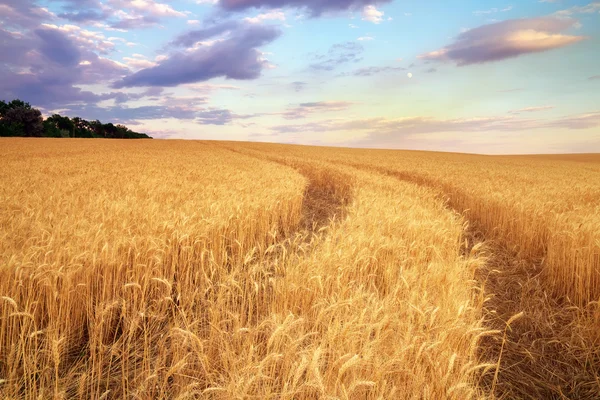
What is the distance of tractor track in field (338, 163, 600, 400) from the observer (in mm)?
3223

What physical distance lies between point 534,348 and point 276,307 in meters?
2.92

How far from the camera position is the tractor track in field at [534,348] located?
322cm

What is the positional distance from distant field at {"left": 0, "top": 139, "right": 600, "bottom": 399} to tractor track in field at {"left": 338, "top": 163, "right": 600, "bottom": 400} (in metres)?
0.02

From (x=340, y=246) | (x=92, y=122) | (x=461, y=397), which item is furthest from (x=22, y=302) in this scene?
(x=92, y=122)

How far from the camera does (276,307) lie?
3.22m

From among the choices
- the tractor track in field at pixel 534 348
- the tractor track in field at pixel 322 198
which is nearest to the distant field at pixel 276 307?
the tractor track in field at pixel 534 348

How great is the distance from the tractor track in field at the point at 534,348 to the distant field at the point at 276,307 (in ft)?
0.07

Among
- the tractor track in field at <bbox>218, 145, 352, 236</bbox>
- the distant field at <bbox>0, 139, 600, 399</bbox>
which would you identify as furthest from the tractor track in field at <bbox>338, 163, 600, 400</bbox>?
the tractor track in field at <bbox>218, 145, 352, 236</bbox>

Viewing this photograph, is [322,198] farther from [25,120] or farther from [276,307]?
[25,120]

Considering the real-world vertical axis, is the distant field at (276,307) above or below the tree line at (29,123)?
below

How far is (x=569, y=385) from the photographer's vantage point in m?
3.33

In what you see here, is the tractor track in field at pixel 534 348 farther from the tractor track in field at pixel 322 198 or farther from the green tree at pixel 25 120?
the green tree at pixel 25 120

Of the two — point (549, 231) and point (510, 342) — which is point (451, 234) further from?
point (549, 231)

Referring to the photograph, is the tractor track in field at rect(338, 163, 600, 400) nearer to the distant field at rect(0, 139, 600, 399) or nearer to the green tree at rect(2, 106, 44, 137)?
the distant field at rect(0, 139, 600, 399)
